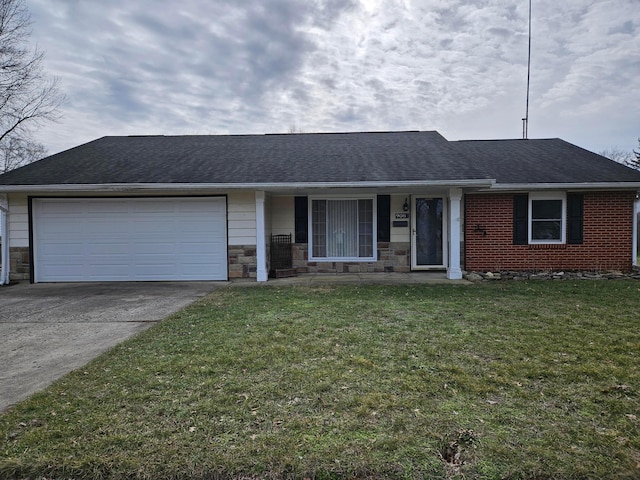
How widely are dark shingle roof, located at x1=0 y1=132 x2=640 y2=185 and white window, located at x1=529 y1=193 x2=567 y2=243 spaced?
0.55 metres

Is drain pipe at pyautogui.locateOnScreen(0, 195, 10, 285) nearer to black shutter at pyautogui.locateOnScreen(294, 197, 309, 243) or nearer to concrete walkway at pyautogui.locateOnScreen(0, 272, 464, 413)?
concrete walkway at pyautogui.locateOnScreen(0, 272, 464, 413)

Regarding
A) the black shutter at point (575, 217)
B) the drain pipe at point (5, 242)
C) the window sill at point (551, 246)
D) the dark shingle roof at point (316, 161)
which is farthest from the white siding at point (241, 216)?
the black shutter at point (575, 217)

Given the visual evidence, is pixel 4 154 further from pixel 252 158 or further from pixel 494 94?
pixel 494 94

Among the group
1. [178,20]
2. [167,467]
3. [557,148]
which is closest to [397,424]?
[167,467]

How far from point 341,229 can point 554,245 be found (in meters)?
5.47

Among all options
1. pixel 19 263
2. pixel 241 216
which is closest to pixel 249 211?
pixel 241 216

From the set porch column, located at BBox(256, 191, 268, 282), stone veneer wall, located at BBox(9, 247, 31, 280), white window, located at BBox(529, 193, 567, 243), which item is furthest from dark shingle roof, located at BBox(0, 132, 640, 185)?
stone veneer wall, located at BBox(9, 247, 31, 280)

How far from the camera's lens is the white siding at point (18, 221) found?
9.34 metres

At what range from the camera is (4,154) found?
59.5ft

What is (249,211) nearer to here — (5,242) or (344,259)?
(344,259)

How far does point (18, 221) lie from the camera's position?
9367mm

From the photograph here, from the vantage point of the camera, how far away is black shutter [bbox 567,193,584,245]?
31.4 ft

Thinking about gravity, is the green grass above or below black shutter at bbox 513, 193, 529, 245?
below

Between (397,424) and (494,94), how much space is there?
1383 centimetres
